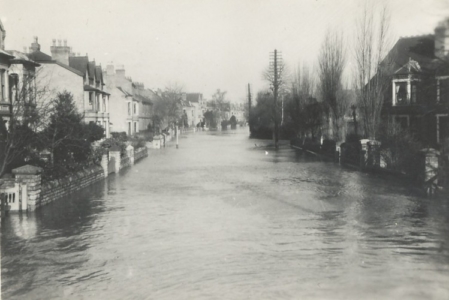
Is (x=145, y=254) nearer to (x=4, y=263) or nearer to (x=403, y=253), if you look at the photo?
(x=4, y=263)

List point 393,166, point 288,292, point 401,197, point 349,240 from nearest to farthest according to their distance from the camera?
point 288,292, point 349,240, point 401,197, point 393,166

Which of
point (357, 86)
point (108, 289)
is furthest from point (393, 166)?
point (108, 289)

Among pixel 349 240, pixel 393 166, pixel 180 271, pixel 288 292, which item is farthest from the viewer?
pixel 393 166

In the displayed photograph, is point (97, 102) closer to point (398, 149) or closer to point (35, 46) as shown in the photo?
point (35, 46)

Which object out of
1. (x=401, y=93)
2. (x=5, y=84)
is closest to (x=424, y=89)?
(x=5, y=84)

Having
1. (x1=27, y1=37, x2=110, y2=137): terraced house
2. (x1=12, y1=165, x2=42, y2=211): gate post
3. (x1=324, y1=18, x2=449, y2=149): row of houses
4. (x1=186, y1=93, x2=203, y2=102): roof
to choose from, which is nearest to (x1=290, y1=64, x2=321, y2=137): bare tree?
(x1=324, y1=18, x2=449, y2=149): row of houses

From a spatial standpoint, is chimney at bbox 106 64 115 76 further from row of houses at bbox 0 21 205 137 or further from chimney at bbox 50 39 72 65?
chimney at bbox 50 39 72 65
